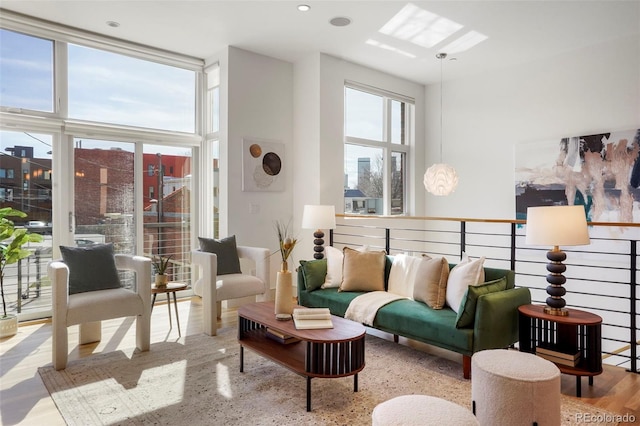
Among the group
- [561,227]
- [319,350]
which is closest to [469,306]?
[561,227]

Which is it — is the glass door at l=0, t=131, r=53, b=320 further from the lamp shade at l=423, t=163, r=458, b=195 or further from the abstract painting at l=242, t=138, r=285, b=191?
the lamp shade at l=423, t=163, r=458, b=195

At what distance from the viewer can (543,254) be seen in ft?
17.7

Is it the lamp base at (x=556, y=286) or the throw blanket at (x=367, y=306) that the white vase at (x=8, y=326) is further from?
the lamp base at (x=556, y=286)

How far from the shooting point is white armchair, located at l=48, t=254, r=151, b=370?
3074mm

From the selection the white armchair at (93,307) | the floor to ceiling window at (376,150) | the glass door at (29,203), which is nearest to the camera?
the white armchair at (93,307)

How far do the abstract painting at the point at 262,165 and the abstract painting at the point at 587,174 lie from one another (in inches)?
127

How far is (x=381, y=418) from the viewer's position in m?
1.67

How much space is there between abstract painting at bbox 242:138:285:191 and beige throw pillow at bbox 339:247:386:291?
188cm

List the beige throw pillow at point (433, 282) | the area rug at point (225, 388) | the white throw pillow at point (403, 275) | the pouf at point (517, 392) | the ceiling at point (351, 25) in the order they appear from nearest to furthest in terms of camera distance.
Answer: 1. the pouf at point (517, 392)
2. the area rug at point (225, 388)
3. the beige throw pillow at point (433, 282)
4. the white throw pillow at point (403, 275)
5. the ceiling at point (351, 25)

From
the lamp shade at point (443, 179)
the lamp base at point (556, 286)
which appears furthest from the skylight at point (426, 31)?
the lamp base at point (556, 286)

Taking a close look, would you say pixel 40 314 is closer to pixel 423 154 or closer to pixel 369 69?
pixel 369 69

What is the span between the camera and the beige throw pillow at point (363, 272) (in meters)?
3.92

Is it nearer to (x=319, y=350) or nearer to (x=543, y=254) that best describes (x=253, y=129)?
(x=319, y=350)

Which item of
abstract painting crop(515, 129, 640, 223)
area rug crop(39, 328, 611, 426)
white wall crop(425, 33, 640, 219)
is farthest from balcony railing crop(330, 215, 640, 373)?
area rug crop(39, 328, 611, 426)
